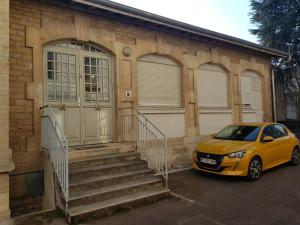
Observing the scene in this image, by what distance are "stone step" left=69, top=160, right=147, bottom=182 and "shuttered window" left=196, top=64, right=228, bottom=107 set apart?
13.8ft

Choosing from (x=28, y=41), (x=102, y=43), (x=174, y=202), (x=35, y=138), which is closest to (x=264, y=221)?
(x=174, y=202)

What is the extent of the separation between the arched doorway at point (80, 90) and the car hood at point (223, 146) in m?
2.60

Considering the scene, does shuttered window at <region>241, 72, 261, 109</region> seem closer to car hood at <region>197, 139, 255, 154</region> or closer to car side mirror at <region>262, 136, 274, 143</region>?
car side mirror at <region>262, 136, 274, 143</region>

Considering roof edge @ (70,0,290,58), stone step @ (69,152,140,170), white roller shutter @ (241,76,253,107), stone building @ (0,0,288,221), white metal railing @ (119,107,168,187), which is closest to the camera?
stone step @ (69,152,140,170)

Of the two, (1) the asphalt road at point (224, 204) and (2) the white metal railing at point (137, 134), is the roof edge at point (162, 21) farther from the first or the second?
(1) the asphalt road at point (224, 204)

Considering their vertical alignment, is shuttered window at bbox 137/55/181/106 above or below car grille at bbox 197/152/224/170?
above

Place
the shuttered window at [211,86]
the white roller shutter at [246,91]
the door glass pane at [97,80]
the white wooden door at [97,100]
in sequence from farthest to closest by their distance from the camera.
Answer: the white roller shutter at [246,91], the shuttered window at [211,86], the door glass pane at [97,80], the white wooden door at [97,100]

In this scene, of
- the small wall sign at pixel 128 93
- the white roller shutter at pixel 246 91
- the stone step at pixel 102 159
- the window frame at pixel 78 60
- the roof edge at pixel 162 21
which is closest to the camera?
the stone step at pixel 102 159

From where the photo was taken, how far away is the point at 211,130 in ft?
32.0

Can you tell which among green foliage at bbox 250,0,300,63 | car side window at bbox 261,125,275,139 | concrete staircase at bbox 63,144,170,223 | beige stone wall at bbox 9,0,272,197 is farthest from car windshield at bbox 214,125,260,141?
green foliage at bbox 250,0,300,63

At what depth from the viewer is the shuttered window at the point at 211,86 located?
9.62 meters

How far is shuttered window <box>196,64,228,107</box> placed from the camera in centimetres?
962

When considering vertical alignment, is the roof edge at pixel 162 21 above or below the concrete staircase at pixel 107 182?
above

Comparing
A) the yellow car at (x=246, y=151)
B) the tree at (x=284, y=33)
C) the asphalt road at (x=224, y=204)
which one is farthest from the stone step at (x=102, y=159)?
the tree at (x=284, y=33)
